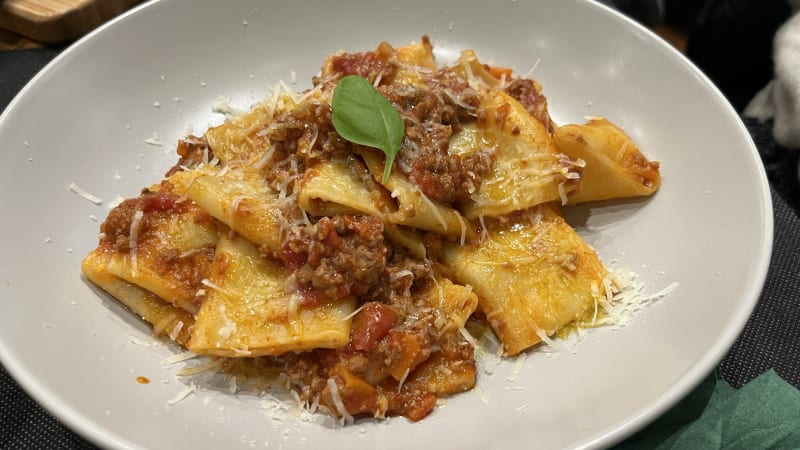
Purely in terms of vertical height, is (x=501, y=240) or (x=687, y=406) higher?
(x=501, y=240)

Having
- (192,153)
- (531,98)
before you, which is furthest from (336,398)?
(531,98)

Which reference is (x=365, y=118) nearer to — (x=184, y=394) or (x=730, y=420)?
(x=184, y=394)

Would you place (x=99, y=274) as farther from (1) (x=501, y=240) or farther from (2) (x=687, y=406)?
(2) (x=687, y=406)

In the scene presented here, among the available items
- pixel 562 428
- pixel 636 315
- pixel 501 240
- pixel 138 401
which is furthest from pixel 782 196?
pixel 138 401

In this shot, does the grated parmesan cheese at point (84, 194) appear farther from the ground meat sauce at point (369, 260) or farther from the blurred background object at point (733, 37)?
the blurred background object at point (733, 37)

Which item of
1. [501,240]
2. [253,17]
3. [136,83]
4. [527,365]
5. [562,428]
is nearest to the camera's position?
[562,428]

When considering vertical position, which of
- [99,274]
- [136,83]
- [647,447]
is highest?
[136,83]

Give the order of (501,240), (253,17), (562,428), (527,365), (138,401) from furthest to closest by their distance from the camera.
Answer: (253,17) < (501,240) < (527,365) < (138,401) < (562,428)

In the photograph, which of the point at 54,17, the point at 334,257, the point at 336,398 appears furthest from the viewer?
the point at 54,17
